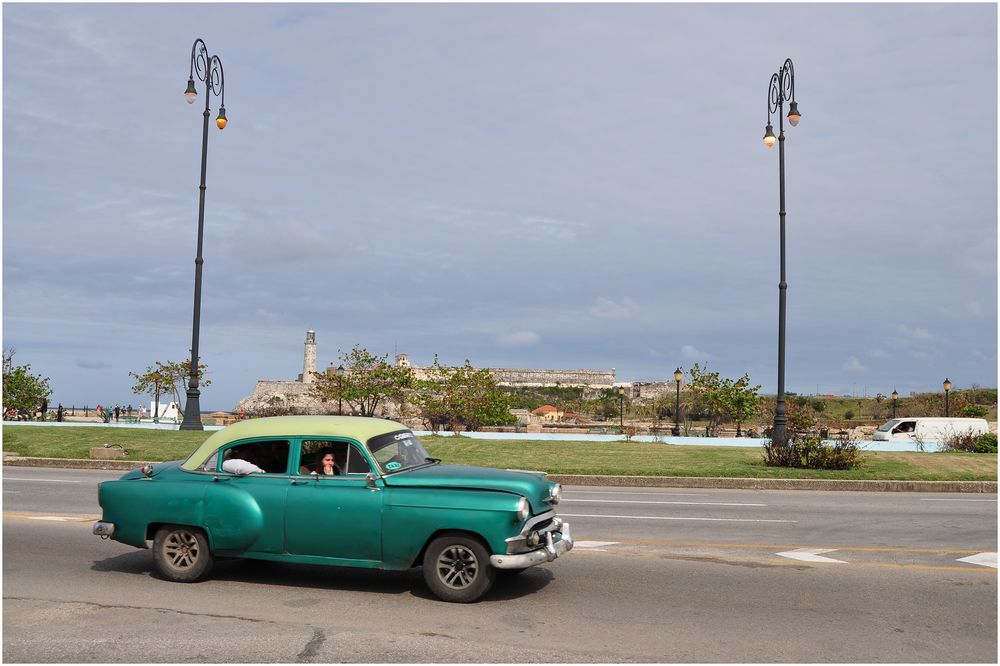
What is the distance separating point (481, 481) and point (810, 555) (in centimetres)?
460

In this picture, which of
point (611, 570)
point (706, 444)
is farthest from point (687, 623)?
point (706, 444)

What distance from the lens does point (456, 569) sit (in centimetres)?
812

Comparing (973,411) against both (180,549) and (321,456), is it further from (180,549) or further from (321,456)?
(180,549)

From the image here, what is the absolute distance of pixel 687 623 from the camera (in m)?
7.45

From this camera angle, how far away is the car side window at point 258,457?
880cm

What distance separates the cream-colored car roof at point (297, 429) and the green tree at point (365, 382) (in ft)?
113

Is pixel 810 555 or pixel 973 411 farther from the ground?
pixel 973 411

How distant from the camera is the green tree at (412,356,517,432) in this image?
44000 mm

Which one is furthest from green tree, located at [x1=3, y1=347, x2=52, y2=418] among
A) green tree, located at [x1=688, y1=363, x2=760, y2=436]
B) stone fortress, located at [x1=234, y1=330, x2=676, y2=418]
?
green tree, located at [x1=688, y1=363, x2=760, y2=436]

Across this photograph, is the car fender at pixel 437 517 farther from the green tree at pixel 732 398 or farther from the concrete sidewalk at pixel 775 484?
the green tree at pixel 732 398

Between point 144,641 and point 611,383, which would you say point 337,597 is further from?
point 611,383

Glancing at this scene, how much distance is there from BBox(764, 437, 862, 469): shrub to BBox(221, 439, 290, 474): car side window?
16.3m

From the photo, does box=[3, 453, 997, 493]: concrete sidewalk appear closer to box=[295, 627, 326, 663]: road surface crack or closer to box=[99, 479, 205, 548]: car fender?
box=[99, 479, 205, 548]: car fender

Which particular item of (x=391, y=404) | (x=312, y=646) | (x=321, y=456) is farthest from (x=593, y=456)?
(x=391, y=404)
